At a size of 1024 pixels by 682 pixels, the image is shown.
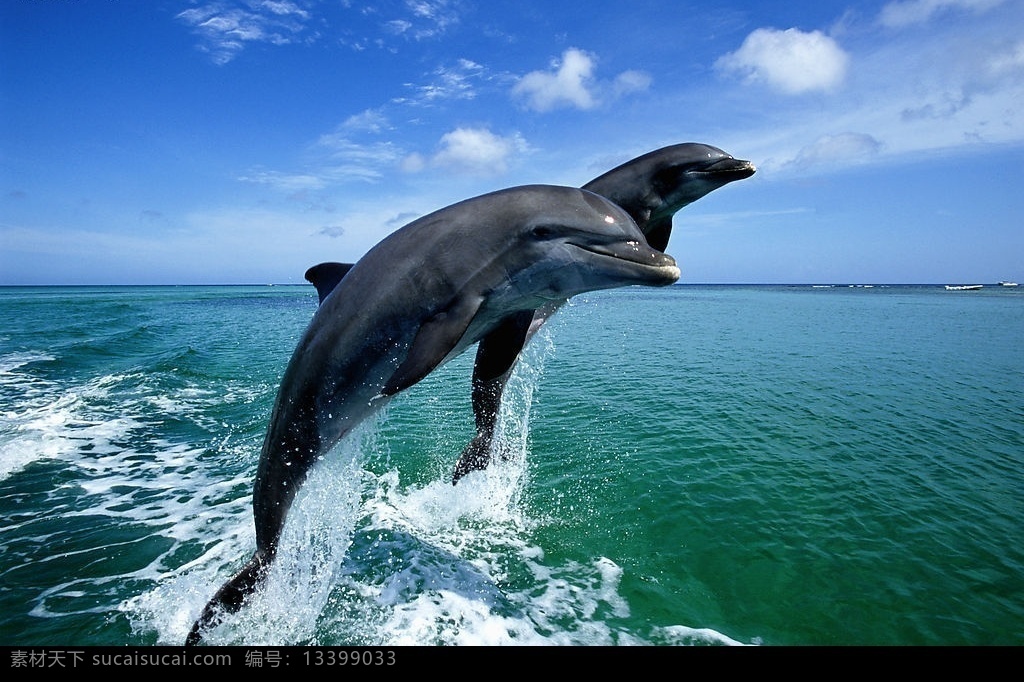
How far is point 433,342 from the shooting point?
6000mm

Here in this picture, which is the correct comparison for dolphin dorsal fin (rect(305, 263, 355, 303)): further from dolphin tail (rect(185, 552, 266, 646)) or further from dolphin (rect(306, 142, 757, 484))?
dolphin tail (rect(185, 552, 266, 646))

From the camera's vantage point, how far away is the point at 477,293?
247 inches

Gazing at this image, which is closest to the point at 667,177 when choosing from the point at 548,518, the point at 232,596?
the point at 548,518

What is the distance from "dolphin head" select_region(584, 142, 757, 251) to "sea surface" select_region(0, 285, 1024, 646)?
223 inches

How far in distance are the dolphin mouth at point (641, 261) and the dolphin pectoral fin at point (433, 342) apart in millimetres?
1535

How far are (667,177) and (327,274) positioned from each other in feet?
18.6

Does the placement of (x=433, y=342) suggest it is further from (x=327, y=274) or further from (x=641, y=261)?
(x=327, y=274)

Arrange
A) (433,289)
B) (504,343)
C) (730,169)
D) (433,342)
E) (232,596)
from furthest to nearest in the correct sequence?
(730,169) → (504,343) → (232,596) → (433,289) → (433,342)

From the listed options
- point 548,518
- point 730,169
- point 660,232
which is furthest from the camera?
point 548,518

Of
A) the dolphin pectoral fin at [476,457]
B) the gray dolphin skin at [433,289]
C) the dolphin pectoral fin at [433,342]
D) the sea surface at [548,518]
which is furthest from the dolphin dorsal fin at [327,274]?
the dolphin pectoral fin at [476,457]

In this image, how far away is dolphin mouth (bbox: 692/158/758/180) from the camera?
8875 mm

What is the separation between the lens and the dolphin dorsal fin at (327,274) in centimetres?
752
